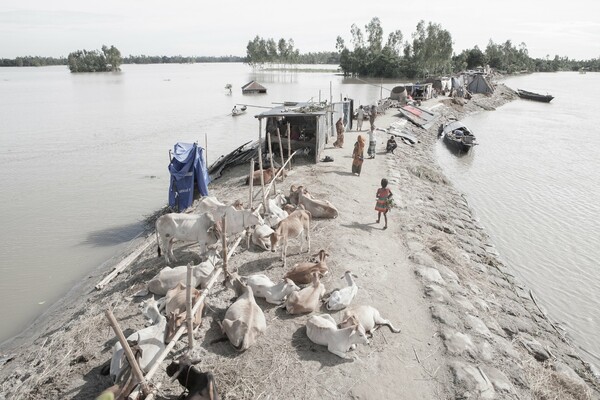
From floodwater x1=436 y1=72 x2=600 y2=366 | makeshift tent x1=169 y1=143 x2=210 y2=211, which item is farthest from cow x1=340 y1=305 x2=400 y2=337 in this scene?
makeshift tent x1=169 y1=143 x2=210 y2=211

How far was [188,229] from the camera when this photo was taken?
8852 mm

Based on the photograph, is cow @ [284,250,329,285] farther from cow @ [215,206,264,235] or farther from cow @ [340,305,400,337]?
cow @ [215,206,264,235]

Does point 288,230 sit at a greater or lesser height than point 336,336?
greater

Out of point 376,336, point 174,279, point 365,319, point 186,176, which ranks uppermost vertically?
point 186,176

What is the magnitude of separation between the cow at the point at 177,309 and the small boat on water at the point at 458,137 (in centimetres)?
2251

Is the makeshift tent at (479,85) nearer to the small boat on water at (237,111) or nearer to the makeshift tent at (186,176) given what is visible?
the small boat on water at (237,111)

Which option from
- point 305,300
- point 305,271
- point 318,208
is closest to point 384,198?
point 318,208

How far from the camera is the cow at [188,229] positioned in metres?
8.82

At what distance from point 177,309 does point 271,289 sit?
170 centimetres

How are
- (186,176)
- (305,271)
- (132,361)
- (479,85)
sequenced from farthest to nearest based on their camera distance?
1. (479,85)
2. (186,176)
3. (305,271)
4. (132,361)

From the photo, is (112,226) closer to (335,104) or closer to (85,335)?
(85,335)

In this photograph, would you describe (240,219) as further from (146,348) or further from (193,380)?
(193,380)

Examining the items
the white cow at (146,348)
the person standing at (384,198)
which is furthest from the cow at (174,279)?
the person standing at (384,198)

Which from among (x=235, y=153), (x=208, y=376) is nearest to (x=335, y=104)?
(x=235, y=153)
